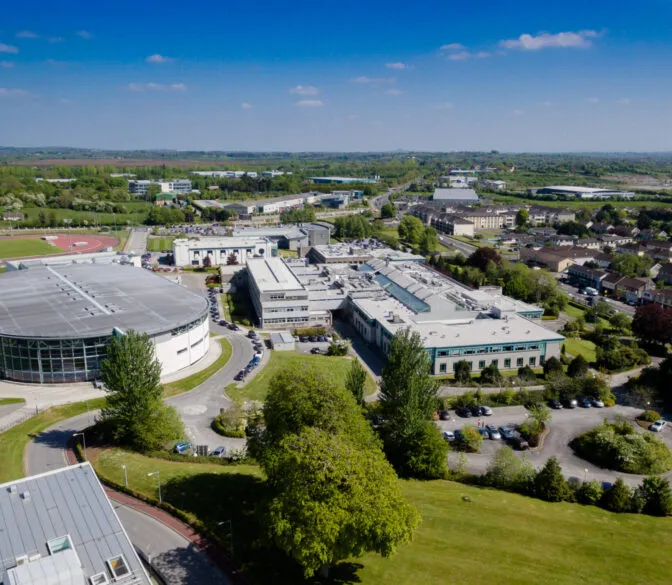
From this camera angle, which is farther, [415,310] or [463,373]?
[415,310]

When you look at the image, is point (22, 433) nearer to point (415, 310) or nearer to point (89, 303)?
point (89, 303)

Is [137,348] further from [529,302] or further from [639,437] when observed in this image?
[529,302]

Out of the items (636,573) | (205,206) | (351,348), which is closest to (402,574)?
(636,573)

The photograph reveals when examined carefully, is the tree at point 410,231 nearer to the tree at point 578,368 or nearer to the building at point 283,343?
the building at point 283,343

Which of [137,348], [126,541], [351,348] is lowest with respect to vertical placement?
[351,348]

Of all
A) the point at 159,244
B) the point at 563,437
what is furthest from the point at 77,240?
the point at 563,437

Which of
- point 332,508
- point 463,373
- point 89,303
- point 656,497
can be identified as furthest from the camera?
point 89,303
